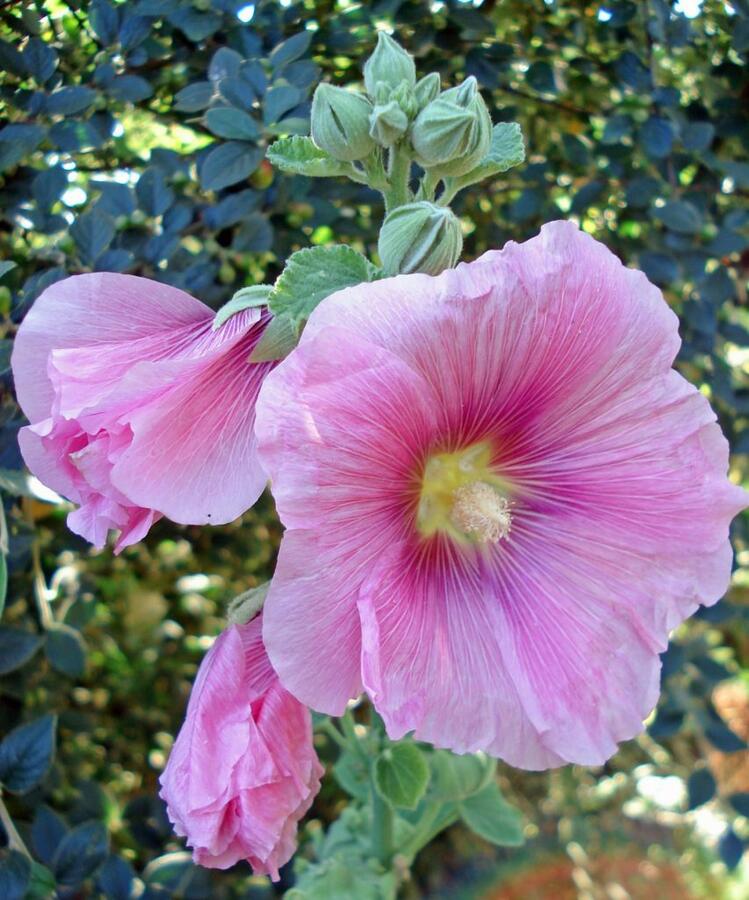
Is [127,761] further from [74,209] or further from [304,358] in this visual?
[304,358]

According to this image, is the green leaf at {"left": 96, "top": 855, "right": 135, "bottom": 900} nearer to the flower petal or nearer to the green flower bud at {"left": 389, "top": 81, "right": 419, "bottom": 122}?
the flower petal

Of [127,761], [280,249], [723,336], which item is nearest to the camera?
[280,249]

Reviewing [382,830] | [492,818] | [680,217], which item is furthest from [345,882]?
[680,217]

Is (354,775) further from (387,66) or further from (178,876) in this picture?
(387,66)

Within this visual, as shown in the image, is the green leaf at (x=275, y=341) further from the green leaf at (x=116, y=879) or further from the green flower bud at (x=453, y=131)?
the green leaf at (x=116, y=879)

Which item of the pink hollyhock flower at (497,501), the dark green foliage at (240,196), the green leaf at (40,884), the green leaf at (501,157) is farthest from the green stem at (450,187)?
the green leaf at (40,884)

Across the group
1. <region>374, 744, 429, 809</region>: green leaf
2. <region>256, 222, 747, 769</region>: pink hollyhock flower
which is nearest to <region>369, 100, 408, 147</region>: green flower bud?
<region>256, 222, 747, 769</region>: pink hollyhock flower

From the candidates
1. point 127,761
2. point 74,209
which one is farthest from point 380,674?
point 127,761
